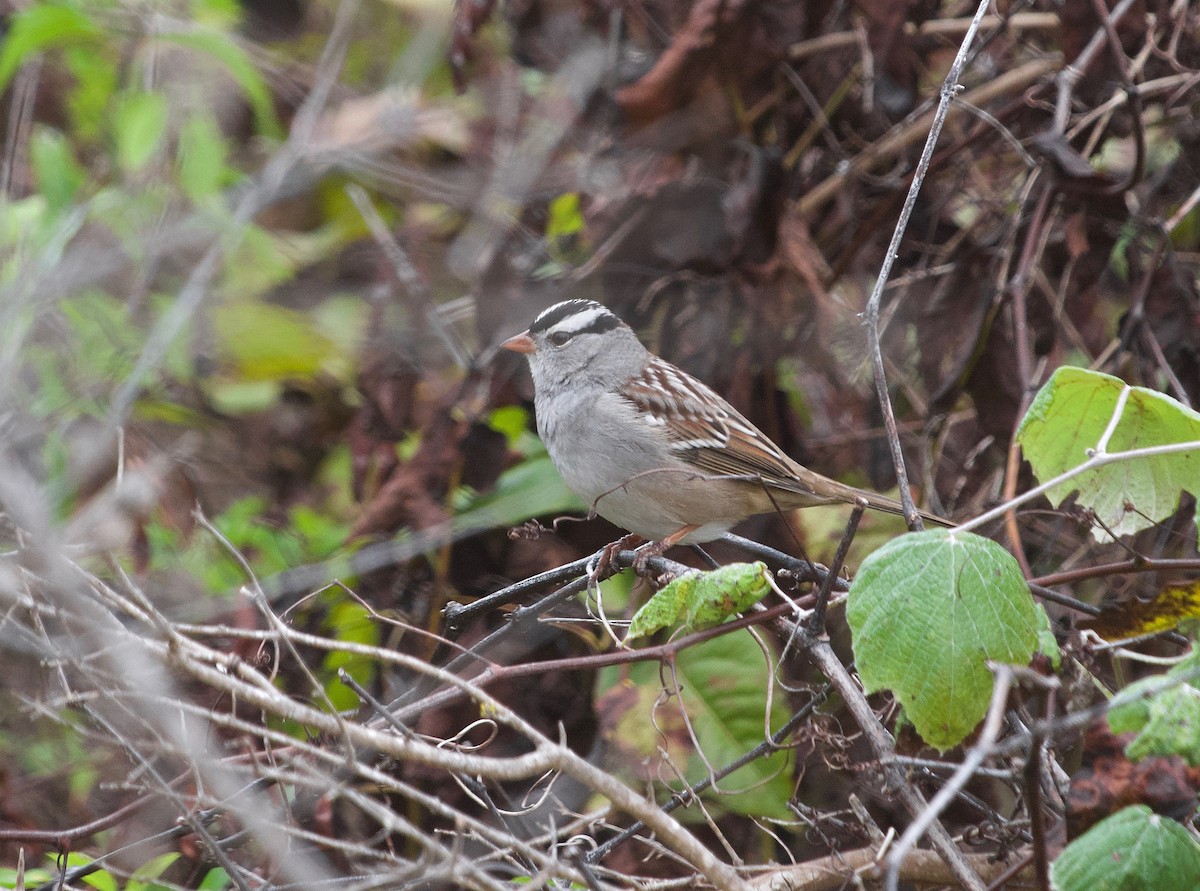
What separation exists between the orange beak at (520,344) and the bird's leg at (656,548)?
66cm

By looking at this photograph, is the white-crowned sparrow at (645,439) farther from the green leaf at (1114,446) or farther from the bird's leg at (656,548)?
the green leaf at (1114,446)

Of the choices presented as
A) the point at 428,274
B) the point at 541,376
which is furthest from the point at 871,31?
the point at 428,274

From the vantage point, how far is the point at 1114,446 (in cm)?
207

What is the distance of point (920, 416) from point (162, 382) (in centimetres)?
263

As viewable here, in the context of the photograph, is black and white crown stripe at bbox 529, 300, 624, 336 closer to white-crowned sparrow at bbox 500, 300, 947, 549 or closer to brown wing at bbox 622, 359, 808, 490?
white-crowned sparrow at bbox 500, 300, 947, 549

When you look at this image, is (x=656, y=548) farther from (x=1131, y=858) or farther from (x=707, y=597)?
(x=1131, y=858)

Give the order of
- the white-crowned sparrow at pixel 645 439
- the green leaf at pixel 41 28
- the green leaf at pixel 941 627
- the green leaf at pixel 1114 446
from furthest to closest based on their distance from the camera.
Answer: the green leaf at pixel 41 28, the white-crowned sparrow at pixel 645 439, the green leaf at pixel 1114 446, the green leaf at pixel 941 627

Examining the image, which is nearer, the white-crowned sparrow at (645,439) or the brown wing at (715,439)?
the white-crowned sparrow at (645,439)

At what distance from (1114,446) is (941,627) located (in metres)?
0.63

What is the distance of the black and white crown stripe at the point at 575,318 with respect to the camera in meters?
3.20

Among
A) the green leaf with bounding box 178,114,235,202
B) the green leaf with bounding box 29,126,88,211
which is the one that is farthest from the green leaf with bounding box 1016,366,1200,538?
the green leaf with bounding box 29,126,88,211

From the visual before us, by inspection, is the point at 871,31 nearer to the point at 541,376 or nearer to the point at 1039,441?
the point at 541,376

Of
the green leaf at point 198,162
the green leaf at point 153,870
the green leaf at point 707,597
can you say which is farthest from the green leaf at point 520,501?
the green leaf at point 198,162

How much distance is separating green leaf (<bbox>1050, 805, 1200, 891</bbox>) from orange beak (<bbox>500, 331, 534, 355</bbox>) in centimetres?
202
